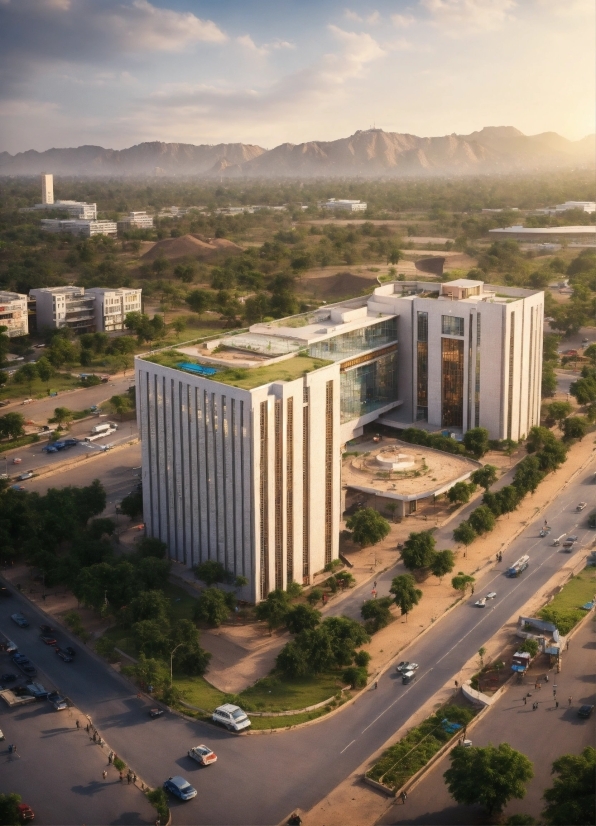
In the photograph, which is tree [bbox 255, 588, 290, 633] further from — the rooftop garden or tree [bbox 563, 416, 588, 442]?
tree [bbox 563, 416, 588, 442]

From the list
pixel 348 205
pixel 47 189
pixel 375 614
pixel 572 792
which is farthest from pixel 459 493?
pixel 47 189

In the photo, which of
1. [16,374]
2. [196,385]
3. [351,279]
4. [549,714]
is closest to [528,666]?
[549,714]

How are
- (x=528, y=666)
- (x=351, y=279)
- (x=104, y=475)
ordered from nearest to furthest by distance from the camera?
(x=528, y=666) < (x=104, y=475) < (x=351, y=279)

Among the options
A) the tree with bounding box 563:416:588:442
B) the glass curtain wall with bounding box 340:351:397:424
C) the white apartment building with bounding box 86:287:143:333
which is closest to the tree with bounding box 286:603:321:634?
the glass curtain wall with bounding box 340:351:397:424

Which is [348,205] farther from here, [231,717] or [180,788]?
[180,788]

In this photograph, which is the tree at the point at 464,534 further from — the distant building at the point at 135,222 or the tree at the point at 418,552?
the distant building at the point at 135,222

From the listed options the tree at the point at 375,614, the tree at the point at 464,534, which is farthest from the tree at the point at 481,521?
the tree at the point at 375,614

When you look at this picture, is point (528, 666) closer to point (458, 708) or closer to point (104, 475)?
point (458, 708)
